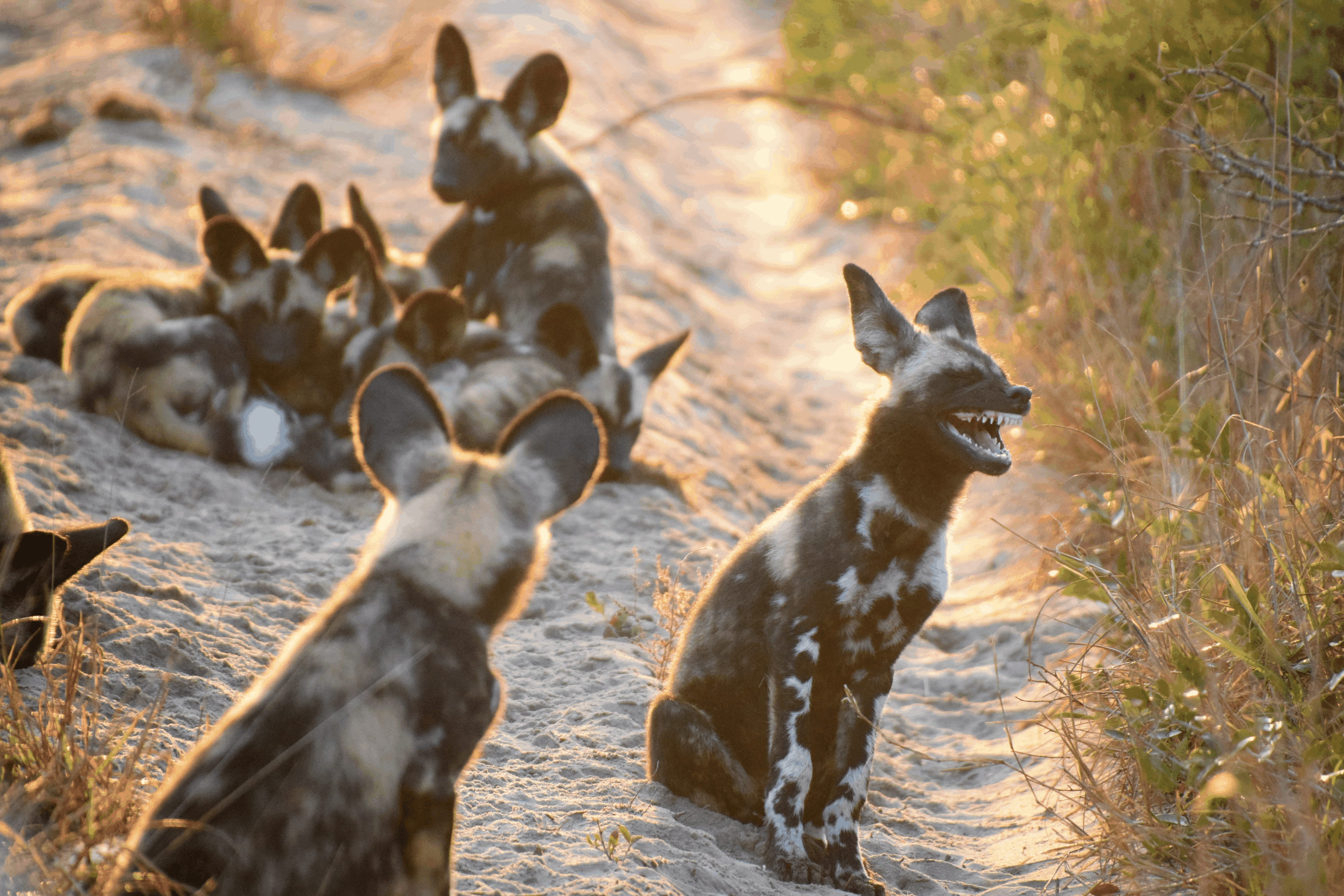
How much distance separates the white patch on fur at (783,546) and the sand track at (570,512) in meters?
0.74

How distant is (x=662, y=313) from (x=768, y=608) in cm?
559

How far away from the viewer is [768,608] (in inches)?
126

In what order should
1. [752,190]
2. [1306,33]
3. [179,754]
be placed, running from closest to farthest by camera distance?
[179,754]
[1306,33]
[752,190]

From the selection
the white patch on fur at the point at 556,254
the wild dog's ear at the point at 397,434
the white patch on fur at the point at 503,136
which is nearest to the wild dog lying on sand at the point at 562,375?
the white patch on fur at the point at 556,254

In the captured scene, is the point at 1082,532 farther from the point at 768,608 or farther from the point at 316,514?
the point at 316,514

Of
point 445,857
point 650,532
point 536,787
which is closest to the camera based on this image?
point 445,857

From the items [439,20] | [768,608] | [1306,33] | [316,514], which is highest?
[439,20]

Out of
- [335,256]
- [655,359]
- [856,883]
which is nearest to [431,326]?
[335,256]

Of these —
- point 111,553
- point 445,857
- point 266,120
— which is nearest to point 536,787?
point 445,857

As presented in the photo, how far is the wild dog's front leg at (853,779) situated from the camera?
3.03 m

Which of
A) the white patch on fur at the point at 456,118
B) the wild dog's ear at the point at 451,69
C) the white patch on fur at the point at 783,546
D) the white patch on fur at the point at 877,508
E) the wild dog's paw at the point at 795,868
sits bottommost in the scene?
the wild dog's paw at the point at 795,868

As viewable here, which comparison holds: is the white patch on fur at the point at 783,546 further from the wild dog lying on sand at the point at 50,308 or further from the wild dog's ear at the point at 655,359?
the wild dog lying on sand at the point at 50,308

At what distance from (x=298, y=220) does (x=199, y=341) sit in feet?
3.45

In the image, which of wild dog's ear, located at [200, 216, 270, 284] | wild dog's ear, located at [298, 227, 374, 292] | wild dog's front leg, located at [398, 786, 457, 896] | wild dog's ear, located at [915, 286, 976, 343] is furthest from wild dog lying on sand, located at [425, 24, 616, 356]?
wild dog's front leg, located at [398, 786, 457, 896]
